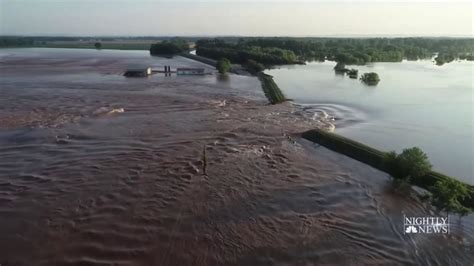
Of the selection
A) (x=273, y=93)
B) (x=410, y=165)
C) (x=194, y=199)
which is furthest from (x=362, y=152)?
(x=273, y=93)

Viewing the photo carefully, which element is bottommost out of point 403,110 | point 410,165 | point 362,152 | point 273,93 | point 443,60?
point 362,152

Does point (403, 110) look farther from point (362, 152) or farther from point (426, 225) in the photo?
point (426, 225)

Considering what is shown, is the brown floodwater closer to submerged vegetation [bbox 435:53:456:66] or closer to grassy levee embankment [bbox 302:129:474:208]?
grassy levee embankment [bbox 302:129:474:208]

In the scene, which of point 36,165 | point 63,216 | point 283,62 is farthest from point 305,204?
point 283,62

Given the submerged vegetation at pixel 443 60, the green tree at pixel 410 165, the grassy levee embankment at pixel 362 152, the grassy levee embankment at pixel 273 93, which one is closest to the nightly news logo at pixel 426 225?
the grassy levee embankment at pixel 362 152

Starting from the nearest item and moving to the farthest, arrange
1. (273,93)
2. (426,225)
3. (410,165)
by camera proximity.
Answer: (426,225) < (410,165) < (273,93)

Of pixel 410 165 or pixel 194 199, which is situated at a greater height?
pixel 410 165
